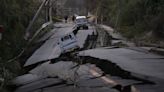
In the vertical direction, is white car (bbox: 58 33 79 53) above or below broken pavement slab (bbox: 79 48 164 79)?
below

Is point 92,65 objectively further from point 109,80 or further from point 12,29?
point 12,29

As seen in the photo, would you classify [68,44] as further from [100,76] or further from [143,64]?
[100,76]

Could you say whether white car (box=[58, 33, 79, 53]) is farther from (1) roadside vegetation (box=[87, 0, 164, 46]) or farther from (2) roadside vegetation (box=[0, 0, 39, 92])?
(1) roadside vegetation (box=[87, 0, 164, 46])

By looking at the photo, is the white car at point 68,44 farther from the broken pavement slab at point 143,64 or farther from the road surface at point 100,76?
the broken pavement slab at point 143,64

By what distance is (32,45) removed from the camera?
35688 mm

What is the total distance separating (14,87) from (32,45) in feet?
63.2

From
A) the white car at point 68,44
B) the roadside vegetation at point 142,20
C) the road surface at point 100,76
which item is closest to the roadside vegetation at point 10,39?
the road surface at point 100,76

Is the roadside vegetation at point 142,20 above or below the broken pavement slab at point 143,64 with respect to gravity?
below

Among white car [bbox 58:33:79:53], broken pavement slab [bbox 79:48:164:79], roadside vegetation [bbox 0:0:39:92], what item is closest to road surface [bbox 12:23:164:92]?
broken pavement slab [bbox 79:48:164:79]

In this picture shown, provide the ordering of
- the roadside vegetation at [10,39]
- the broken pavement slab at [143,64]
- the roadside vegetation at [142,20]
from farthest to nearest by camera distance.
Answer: the roadside vegetation at [142,20] < the roadside vegetation at [10,39] < the broken pavement slab at [143,64]

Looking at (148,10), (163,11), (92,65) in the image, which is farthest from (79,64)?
(148,10)

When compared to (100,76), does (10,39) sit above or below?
below

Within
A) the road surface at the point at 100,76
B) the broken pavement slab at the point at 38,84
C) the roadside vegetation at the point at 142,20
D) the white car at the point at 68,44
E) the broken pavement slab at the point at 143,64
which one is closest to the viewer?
the road surface at the point at 100,76

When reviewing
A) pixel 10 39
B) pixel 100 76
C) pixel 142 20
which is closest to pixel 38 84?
pixel 100 76
